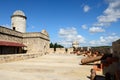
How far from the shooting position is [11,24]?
34375mm

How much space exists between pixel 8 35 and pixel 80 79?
1947 centimetres

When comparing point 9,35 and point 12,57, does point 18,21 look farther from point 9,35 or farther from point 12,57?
point 12,57

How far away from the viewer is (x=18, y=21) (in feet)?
110

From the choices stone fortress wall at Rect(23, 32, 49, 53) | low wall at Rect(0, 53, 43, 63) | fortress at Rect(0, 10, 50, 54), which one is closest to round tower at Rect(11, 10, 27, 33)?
fortress at Rect(0, 10, 50, 54)

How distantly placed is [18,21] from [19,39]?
5864 millimetres

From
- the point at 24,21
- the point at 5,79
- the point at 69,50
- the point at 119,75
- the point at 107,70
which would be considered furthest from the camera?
the point at 69,50

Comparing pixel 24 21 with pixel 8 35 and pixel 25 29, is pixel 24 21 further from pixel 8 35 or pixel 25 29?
pixel 8 35

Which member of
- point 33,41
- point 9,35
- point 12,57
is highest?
point 9,35

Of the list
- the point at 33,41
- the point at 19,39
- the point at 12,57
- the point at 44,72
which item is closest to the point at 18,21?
the point at 19,39

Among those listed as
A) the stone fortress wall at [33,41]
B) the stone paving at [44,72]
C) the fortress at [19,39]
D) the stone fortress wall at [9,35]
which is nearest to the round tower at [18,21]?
the fortress at [19,39]

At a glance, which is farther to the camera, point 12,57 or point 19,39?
point 19,39

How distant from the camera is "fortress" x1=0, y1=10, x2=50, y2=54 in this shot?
2353cm

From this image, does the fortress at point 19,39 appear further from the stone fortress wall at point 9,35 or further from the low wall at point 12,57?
the low wall at point 12,57

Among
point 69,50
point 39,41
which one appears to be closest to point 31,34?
point 39,41
